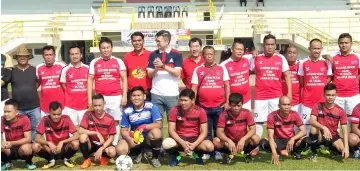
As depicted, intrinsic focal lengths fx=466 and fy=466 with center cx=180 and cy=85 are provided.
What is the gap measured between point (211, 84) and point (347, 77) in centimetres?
220

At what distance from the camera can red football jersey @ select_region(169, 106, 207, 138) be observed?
6.68 m

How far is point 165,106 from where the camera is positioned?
728 cm

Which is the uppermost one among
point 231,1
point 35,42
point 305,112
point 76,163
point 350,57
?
point 231,1

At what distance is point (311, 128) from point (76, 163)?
3.55 metres

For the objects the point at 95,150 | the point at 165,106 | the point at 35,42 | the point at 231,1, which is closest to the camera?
the point at 95,150

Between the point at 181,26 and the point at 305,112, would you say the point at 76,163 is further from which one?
the point at 181,26

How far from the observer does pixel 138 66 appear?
733cm

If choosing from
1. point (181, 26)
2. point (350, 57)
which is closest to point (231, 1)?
point (181, 26)

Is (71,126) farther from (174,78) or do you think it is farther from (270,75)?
(270,75)

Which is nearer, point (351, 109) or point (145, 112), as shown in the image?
point (145, 112)

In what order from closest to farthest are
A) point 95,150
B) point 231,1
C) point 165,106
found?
point 95,150 → point 165,106 → point 231,1

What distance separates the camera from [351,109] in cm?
737

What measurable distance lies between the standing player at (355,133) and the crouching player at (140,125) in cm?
281

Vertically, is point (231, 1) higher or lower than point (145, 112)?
higher
